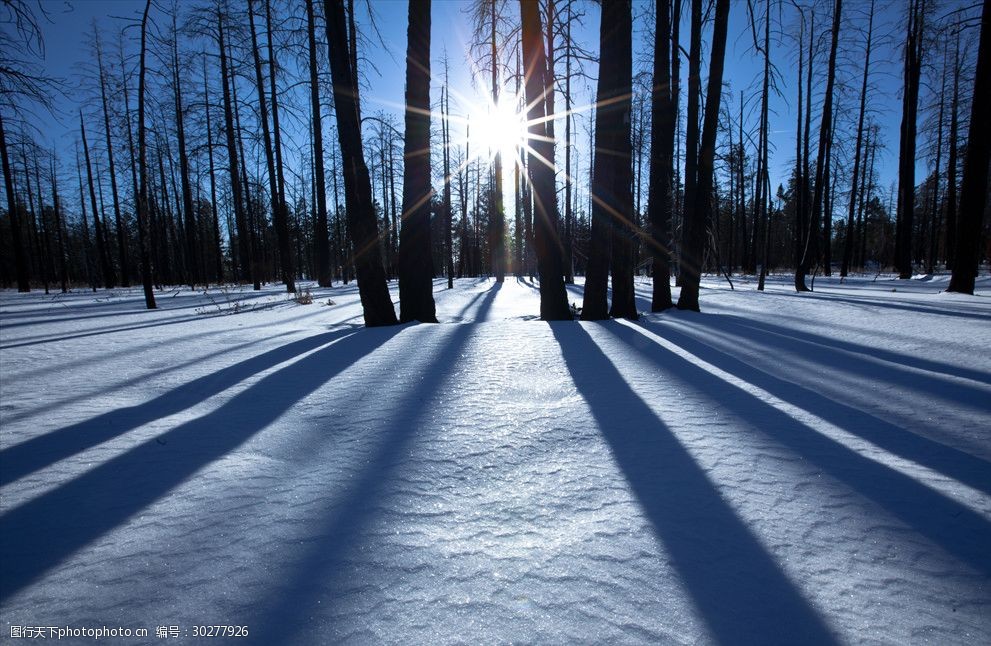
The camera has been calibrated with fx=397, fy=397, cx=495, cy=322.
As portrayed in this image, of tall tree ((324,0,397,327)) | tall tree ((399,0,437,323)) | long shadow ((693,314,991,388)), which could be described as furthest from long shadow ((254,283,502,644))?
tall tree ((399,0,437,323))

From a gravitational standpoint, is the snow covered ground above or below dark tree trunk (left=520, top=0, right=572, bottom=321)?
below

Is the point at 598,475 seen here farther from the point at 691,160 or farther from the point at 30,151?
the point at 30,151

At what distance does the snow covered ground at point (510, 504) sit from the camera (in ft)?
2.75

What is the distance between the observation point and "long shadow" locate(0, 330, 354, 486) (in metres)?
1.55

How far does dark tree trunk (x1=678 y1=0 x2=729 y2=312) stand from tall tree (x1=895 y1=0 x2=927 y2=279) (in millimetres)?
13632

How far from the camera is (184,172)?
17938 mm

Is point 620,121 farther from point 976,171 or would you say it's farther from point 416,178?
point 976,171

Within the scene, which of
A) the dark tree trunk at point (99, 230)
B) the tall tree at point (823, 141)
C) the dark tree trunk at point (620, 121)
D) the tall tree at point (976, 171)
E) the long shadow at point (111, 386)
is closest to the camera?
the long shadow at point (111, 386)

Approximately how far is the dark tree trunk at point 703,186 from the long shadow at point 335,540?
5857 mm

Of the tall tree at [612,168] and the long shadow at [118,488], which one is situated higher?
the tall tree at [612,168]

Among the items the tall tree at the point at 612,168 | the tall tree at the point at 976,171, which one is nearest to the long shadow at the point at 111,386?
the tall tree at the point at 612,168

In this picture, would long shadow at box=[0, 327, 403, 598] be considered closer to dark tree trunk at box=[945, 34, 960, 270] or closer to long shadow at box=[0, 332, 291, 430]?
long shadow at box=[0, 332, 291, 430]

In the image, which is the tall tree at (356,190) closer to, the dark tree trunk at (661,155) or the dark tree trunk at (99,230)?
the dark tree trunk at (661,155)

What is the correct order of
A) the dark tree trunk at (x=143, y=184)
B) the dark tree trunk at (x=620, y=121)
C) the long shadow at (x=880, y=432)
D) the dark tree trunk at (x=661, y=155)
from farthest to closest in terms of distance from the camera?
the dark tree trunk at (x=143, y=184) → the dark tree trunk at (x=661, y=155) → the dark tree trunk at (x=620, y=121) → the long shadow at (x=880, y=432)
